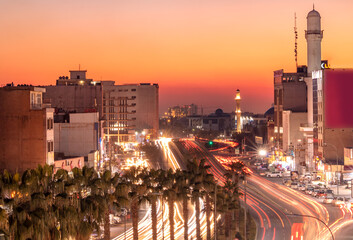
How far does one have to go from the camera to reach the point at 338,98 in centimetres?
14075

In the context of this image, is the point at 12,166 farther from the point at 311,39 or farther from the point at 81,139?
the point at 311,39

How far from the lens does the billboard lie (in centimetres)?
14012

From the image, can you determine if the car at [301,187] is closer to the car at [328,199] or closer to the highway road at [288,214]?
the highway road at [288,214]

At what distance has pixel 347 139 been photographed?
140 meters

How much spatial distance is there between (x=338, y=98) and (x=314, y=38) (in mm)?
36973

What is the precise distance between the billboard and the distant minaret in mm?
32822

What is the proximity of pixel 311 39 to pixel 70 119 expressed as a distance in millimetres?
83876

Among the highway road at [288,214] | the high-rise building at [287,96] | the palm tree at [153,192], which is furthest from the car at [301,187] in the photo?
the high-rise building at [287,96]

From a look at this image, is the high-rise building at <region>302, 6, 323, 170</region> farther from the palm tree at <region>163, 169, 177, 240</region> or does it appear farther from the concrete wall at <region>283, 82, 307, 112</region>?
the palm tree at <region>163, 169, 177, 240</region>

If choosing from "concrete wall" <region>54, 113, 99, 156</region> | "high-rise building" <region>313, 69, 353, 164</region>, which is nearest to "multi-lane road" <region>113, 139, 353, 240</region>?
"high-rise building" <region>313, 69, 353, 164</region>

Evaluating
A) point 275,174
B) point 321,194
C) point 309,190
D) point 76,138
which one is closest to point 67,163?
point 76,138

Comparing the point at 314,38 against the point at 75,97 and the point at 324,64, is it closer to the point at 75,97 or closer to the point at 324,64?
the point at 324,64

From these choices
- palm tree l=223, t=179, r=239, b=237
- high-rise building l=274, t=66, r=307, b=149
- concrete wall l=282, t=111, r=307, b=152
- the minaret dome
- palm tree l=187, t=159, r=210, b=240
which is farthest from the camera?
high-rise building l=274, t=66, r=307, b=149

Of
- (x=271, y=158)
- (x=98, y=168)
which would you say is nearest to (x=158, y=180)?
(x=98, y=168)
